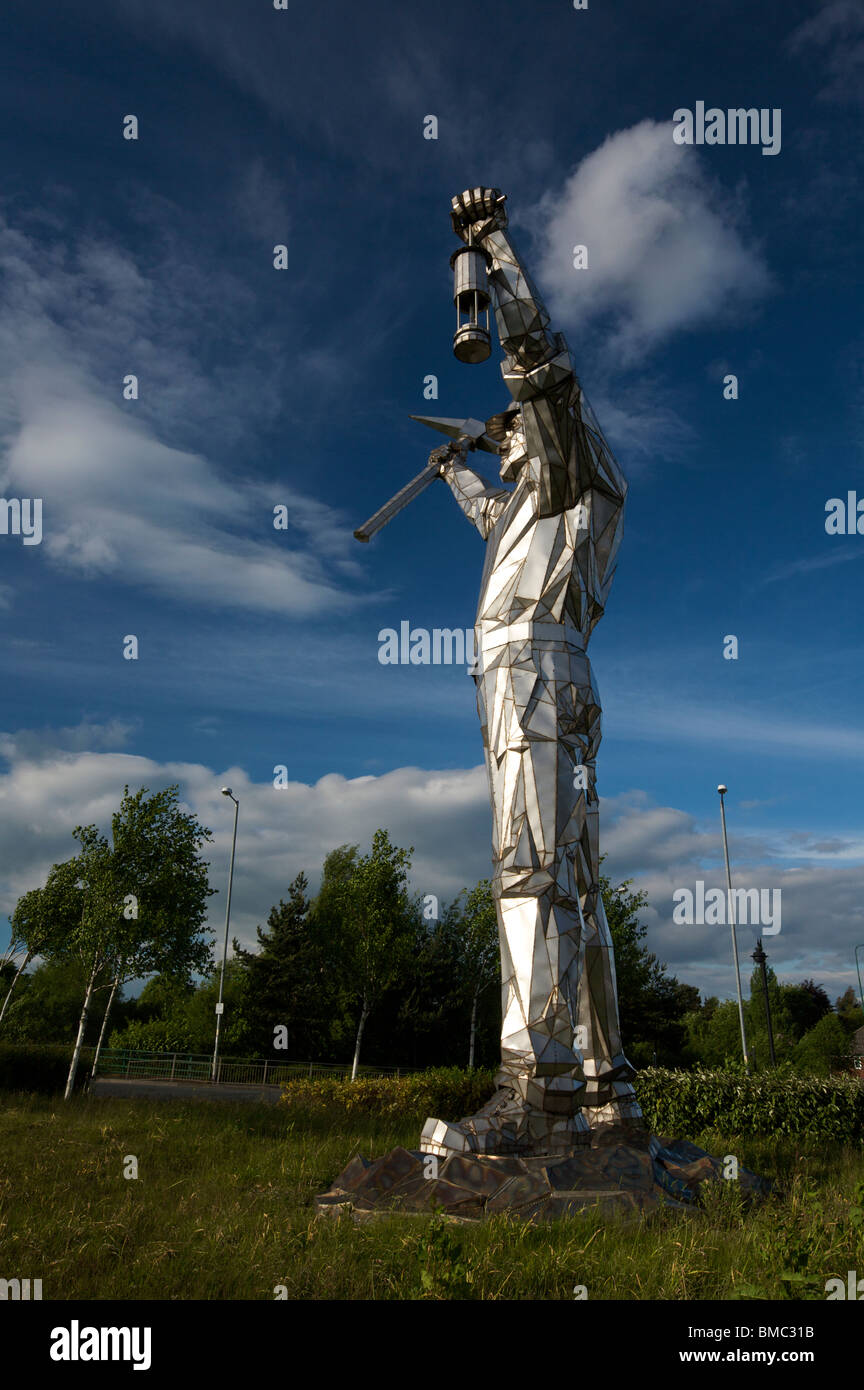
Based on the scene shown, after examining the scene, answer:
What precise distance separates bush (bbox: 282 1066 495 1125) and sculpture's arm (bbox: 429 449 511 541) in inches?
394

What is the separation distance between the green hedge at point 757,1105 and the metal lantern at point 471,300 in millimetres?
11072

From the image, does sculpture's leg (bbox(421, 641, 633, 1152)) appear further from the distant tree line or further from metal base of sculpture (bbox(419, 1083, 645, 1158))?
the distant tree line

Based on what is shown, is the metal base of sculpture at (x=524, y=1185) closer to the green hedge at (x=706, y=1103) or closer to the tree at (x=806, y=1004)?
the green hedge at (x=706, y=1103)

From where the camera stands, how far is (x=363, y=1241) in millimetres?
5137

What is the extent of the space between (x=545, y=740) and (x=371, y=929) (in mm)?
24133

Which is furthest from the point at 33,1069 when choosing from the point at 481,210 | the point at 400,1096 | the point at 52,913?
the point at 481,210

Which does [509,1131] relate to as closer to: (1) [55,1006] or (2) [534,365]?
(2) [534,365]

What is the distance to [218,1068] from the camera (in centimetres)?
3155

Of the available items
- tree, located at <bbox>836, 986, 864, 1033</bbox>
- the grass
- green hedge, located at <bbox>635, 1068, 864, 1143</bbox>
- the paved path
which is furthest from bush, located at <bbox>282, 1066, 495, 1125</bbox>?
tree, located at <bbox>836, 986, 864, 1033</bbox>

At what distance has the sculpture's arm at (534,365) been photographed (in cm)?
753
